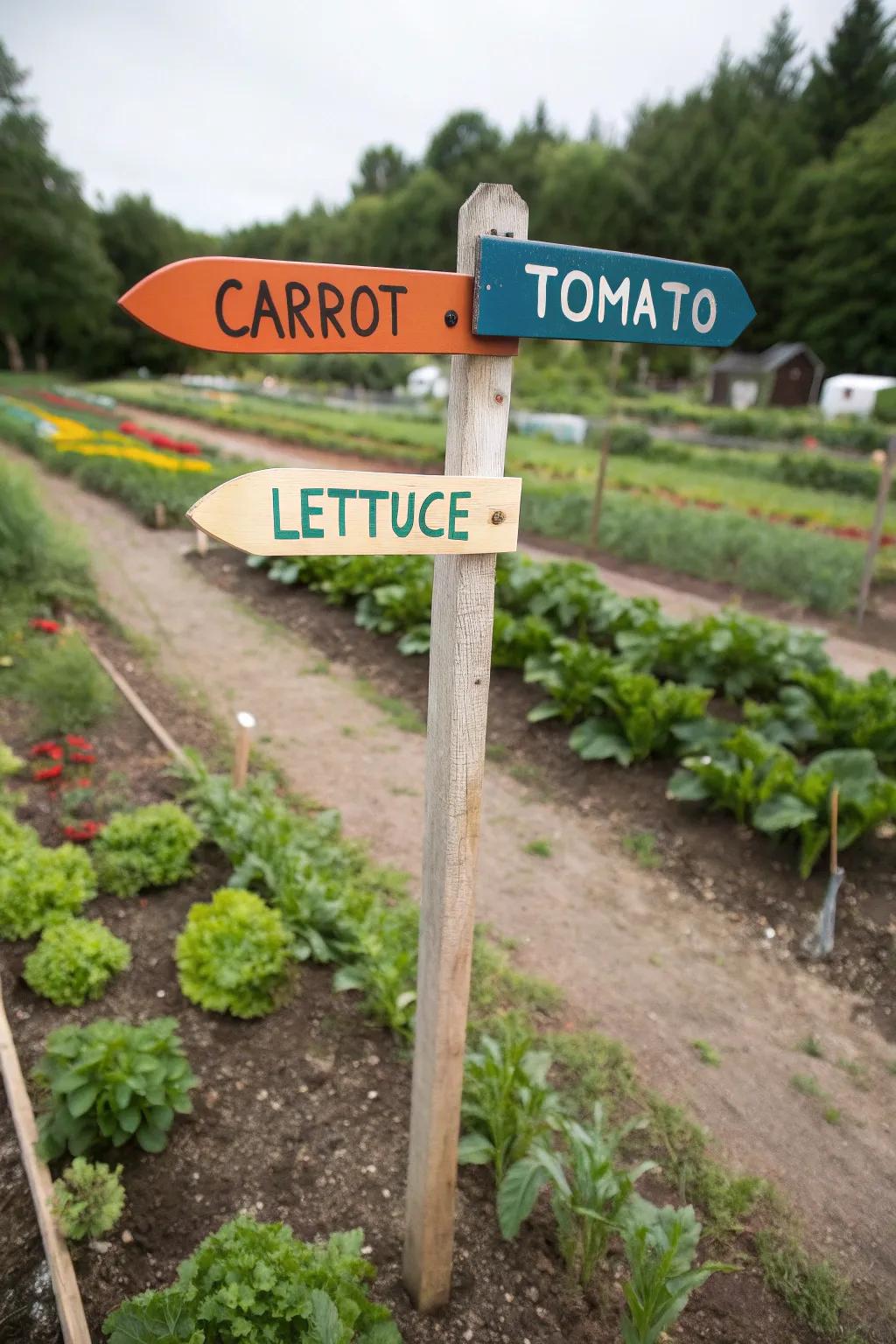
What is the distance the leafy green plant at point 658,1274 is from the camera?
204 centimetres

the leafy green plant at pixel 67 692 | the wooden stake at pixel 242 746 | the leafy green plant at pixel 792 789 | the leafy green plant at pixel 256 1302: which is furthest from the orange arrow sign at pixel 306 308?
the leafy green plant at pixel 67 692

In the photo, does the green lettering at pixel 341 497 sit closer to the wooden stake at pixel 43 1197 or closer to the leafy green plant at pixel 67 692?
the wooden stake at pixel 43 1197

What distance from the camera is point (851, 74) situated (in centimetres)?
5791

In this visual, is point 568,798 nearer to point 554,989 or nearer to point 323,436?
point 554,989

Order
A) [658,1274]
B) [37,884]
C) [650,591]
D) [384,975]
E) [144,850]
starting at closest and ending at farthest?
[658,1274]
[384,975]
[37,884]
[144,850]
[650,591]

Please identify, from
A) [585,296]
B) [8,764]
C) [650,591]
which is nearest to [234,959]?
[8,764]

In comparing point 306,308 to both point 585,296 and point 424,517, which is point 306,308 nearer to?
point 424,517

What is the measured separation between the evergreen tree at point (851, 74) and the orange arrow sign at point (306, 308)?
236 ft

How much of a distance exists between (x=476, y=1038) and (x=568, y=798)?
2501mm

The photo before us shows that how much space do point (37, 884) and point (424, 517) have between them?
114 inches

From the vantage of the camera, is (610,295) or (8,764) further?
(8,764)

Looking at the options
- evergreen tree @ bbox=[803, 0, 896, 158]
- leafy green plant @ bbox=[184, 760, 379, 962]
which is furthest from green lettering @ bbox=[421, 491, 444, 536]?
evergreen tree @ bbox=[803, 0, 896, 158]

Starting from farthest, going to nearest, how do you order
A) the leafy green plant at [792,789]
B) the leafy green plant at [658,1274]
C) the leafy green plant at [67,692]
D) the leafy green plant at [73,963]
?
the leafy green plant at [67,692] → the leafy green plant at [792,789] → the leafy green plant at [73,963] → the leafy green plant at [658,1274]

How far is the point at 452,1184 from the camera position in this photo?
2.21 meters
